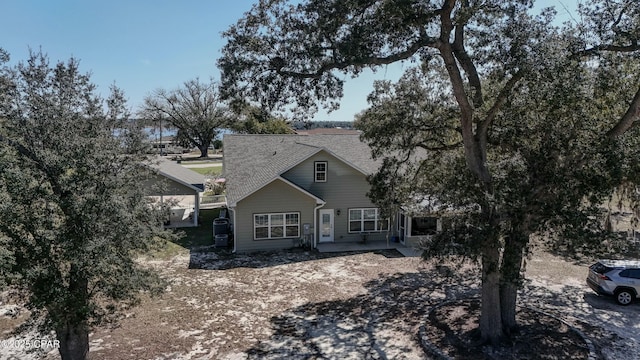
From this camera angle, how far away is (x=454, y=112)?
12492mm

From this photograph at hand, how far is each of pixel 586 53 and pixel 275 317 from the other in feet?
34.7

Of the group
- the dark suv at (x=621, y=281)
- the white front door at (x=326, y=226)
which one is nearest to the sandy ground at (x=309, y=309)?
the dark suv at (x=621, y=281)

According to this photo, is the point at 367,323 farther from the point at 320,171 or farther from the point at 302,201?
the point at 320,171

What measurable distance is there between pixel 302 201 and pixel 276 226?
176 centimetres

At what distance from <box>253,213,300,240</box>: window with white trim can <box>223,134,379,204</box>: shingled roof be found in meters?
1.72

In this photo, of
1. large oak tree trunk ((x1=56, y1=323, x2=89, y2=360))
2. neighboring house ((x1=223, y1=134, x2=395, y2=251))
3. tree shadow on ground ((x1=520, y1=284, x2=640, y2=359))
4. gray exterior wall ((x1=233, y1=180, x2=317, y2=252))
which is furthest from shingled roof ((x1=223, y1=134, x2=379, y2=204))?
large oak tree trunk ((x1=56, y1=323, x2=89, y2=360))

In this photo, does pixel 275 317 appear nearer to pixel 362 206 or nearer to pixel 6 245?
pixel 6 245

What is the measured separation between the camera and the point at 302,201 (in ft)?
66.2

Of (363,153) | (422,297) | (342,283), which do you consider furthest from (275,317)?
(363,153)

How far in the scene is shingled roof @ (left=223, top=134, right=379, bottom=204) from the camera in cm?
2019

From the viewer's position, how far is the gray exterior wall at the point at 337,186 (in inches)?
816

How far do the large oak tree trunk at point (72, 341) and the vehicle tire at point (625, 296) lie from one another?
15.4m

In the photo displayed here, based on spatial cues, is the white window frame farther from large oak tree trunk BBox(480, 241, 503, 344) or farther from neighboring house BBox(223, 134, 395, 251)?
large oak tree trunk BBox(480, 241, 503, 344)

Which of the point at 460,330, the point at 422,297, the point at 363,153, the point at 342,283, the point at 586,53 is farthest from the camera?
the point at 363,153
